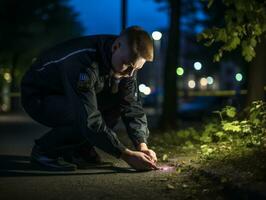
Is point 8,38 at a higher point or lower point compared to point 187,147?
higher

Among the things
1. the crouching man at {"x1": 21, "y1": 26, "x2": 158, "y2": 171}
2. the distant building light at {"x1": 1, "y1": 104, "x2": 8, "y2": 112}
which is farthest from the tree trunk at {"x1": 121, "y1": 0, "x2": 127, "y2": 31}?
the distant building light at {"x1": 1, "y1": 104, "x2": 8, "y2": 112}

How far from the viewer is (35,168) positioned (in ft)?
25.6

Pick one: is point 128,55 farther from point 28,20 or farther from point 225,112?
point 28,20

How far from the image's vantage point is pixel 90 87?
6.77 metres

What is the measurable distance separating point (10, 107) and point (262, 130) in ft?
113

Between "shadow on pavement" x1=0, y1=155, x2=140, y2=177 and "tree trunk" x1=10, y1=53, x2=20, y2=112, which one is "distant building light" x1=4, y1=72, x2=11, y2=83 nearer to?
"tree trunk" x1=10, y1=53, x2=20, y2=112

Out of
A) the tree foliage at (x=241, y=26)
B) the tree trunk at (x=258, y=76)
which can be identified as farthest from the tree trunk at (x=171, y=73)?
the tree foliage at (x=241, y=26)

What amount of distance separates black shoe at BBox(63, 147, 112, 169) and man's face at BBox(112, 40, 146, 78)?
51.2 inches

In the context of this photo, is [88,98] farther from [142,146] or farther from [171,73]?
[171,73]

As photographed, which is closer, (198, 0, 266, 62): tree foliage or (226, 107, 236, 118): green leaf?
(198, 0, 266, 62): tree foliage

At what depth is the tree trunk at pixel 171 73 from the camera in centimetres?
1695

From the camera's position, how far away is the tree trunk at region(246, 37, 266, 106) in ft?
40.4

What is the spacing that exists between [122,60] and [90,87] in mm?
422

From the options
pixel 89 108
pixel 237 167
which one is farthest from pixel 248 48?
pixel 89 108
